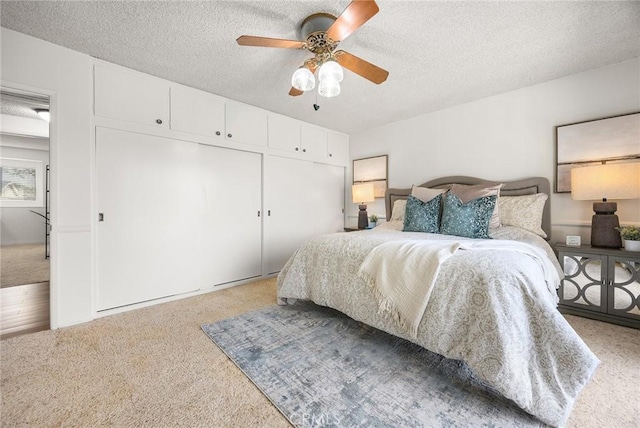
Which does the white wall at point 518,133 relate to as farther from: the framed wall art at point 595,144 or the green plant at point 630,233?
the green plant at point 630,233

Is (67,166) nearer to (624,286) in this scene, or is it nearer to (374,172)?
(374,172)

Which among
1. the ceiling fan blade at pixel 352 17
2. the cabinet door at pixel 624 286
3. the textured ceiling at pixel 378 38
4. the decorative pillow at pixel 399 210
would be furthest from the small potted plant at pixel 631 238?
the ceiling fan blade at pixel 352 17

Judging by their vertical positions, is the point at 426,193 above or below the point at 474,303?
above

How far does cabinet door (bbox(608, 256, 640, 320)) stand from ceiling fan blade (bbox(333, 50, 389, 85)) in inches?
95.1

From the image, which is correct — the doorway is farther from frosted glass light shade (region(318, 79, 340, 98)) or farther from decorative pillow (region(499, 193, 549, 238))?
decorative pillow (region(499, 193, 549, 238))

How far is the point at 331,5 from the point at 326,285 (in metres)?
2.04

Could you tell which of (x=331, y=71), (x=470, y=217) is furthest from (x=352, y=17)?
(x=470, y=217)

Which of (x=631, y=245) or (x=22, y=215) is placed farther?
(x=22, y=215)

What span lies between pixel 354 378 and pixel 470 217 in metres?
1.81

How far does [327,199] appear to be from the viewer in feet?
14.7

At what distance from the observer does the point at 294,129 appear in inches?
155

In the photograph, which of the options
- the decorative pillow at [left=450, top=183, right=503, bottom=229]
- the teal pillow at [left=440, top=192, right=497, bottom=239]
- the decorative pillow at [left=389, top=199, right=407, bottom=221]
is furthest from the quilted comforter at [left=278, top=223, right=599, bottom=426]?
the decorative pillow at [left=389, top=199, right=407, bottom=221]

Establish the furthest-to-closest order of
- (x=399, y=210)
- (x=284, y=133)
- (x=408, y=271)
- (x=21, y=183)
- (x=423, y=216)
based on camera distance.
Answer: (x=21, y=183), (x=284, y=133), (x=399, y=210), (x=423, y=216), (x=408, y=271)

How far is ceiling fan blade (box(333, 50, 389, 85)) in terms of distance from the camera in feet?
6.21
